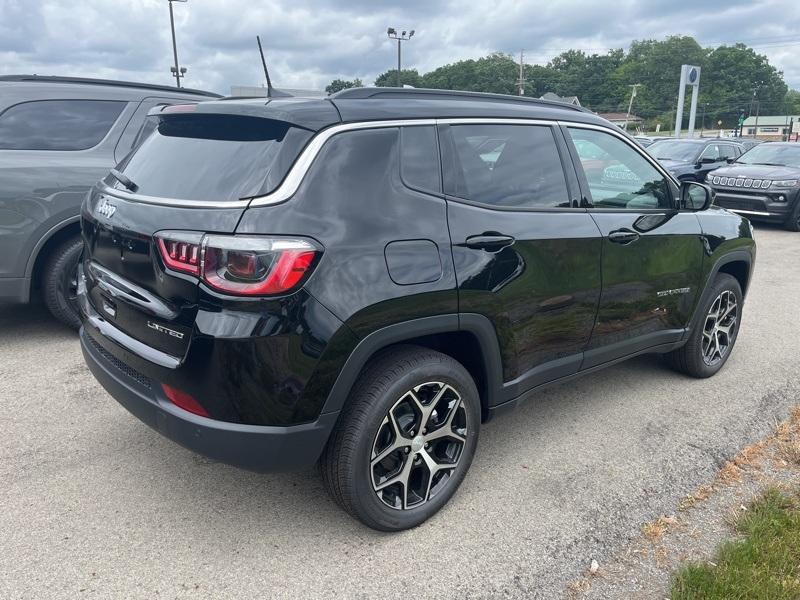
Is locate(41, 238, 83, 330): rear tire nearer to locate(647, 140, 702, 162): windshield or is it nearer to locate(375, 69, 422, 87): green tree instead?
locate(647, 140, 702, 162): windshield

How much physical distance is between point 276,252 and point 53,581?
1.50 metres

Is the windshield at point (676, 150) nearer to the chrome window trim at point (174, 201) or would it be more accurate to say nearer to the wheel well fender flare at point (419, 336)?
the wheel well fender flare at point (419, 336)

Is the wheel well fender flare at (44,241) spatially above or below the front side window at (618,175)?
below

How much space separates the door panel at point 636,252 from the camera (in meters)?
3.44

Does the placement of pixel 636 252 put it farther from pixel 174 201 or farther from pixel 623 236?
pixel 174 201

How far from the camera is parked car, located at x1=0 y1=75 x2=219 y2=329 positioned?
4.47m

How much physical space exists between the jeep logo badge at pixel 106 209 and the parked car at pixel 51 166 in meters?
2.02

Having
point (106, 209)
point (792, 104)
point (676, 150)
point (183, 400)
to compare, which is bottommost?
point (183, 400)

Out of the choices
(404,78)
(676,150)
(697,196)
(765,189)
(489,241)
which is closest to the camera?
(489,241)

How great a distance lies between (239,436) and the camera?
2.30 meters

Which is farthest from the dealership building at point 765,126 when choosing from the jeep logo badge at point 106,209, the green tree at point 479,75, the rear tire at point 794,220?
the jeep logo badge at point 106,209

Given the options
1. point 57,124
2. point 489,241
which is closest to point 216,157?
point 489,241

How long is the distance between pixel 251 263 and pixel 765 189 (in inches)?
463

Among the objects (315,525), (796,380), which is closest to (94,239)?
(315,525)
